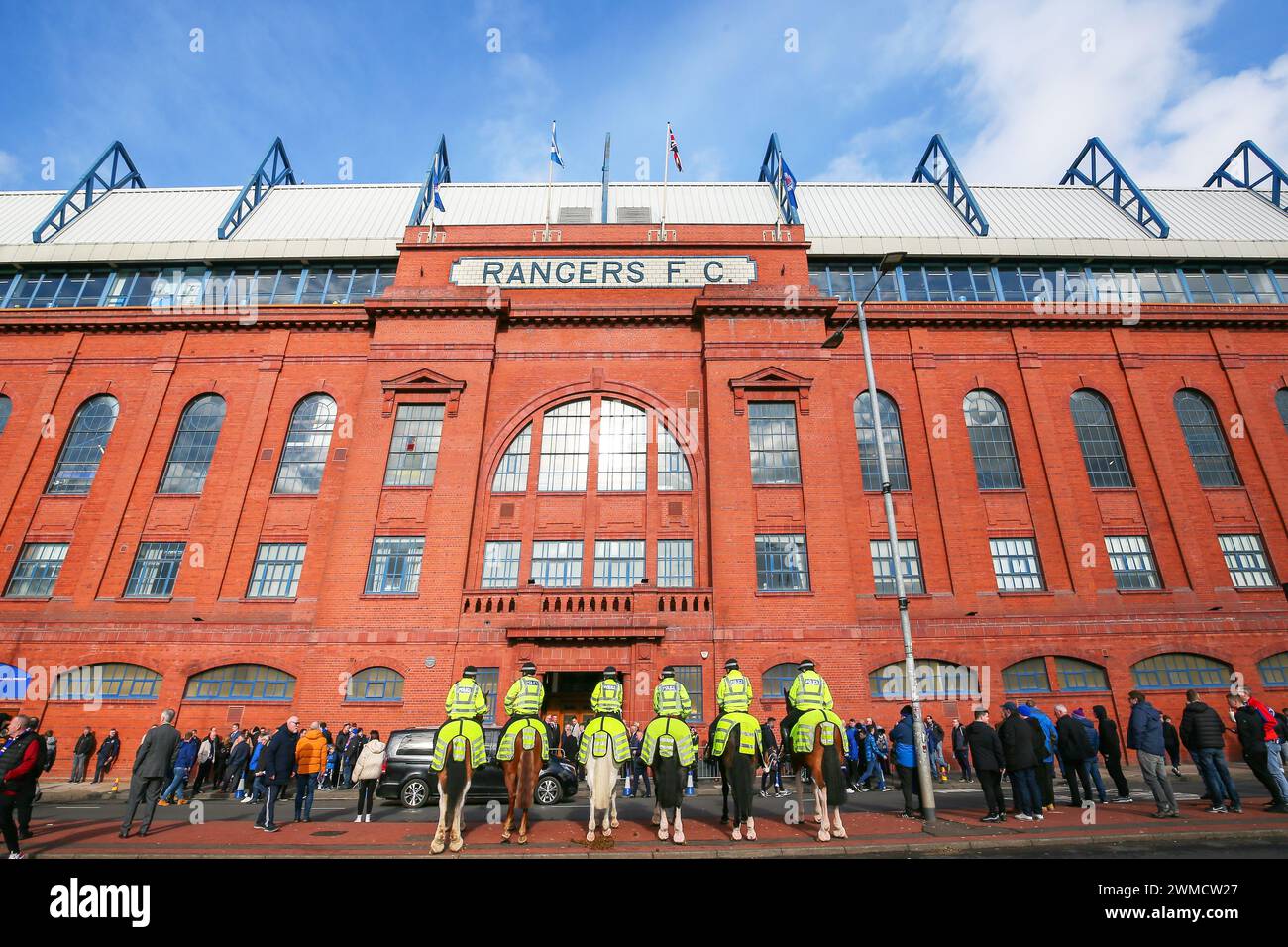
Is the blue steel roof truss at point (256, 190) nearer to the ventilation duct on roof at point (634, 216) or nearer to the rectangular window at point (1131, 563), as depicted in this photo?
the ventilation duct on roof at point (634, 216)

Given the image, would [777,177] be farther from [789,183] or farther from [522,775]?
[522,775]

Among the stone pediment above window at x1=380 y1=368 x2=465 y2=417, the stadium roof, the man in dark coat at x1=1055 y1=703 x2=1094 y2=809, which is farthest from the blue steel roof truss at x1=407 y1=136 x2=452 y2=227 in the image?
the man in dark coat at x1=1055 y1=703 x2=1094 y2=809

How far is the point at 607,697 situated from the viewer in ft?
32.3

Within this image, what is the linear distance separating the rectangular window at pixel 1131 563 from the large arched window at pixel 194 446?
36.1 metres

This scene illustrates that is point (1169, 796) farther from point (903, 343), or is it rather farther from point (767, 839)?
point (903, 343)

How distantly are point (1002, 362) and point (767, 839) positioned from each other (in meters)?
24.0

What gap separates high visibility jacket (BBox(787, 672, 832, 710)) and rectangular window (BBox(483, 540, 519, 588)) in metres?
14.7

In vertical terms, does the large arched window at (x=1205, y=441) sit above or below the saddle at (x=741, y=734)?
above

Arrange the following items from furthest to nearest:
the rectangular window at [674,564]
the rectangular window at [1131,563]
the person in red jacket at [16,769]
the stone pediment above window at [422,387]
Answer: the stone pediment above window at [422,387] < the rectangular window at [1131,563] < the rectangular window at [674,564] < the person in red jacket at [16,769]

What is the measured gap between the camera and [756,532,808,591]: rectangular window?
22125 mm

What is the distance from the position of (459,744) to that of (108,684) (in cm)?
2112

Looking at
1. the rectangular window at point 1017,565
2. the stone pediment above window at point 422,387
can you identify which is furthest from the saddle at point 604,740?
the rectangular window at point 1017,565

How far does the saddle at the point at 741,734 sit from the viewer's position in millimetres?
9539

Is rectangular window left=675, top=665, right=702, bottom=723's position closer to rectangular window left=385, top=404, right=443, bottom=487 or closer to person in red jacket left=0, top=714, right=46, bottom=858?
rectangular window left=385, top=404, right=443, bottom=487
